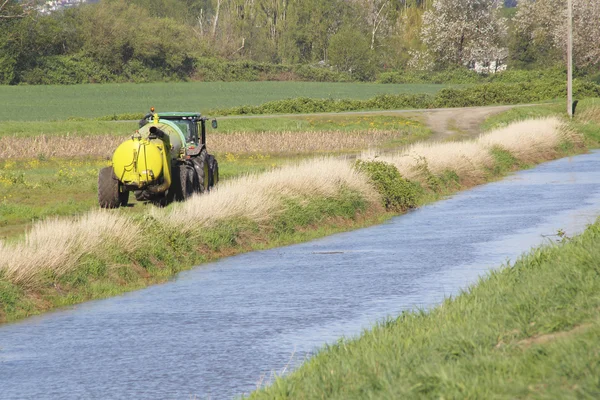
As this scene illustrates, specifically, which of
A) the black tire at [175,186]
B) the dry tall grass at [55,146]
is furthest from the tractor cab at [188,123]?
the dry tall grass at [55,146]

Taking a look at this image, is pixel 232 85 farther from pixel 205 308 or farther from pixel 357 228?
pixel 205 308

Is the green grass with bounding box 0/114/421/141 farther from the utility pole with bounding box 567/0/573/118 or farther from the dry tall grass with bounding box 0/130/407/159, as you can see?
the utility pole with bounding box 567/0/573/118

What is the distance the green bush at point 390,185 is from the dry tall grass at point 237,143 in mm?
17283

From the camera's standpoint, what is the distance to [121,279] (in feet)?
56.3

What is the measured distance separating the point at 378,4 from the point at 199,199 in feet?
405

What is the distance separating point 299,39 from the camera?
13288 centimetres

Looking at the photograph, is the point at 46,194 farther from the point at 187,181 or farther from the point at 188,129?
the point at 187,181

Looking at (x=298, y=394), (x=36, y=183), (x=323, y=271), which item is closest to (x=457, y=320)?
(x=298, y=394)

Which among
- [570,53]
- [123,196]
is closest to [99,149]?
[123,196]

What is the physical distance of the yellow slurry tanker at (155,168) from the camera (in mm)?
24516

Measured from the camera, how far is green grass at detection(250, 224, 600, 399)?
7645 millimetres

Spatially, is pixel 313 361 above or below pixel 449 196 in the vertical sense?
above

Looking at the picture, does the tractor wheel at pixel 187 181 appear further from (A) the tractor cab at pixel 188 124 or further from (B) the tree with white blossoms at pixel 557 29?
(B) the tree with white blossoms at pixel 557 29

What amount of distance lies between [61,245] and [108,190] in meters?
8.85
